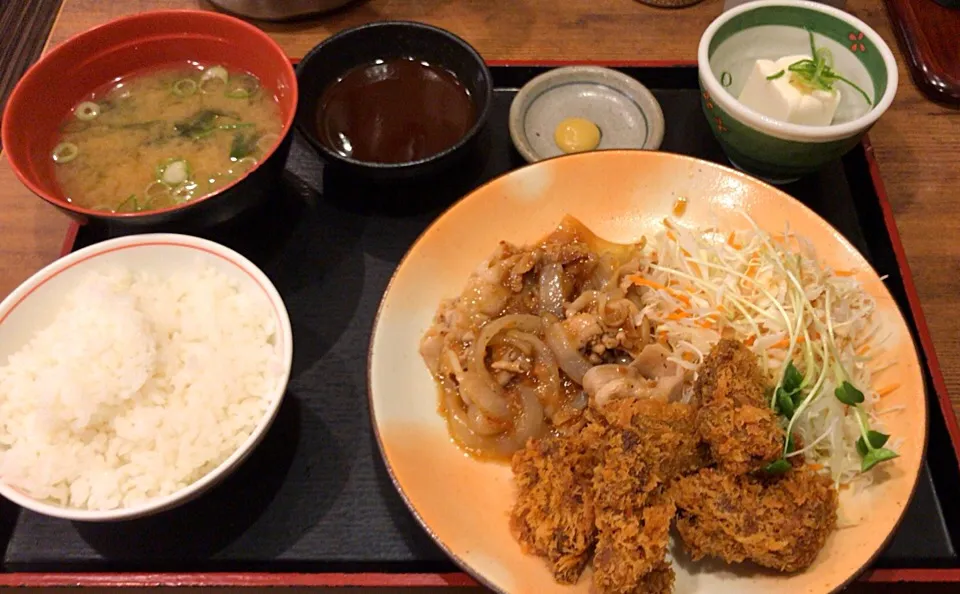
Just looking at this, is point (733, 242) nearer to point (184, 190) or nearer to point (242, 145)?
point (242, 145)

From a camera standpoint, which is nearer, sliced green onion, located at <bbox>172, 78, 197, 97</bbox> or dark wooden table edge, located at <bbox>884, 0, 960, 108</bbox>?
sliced green onion, located at <bbox>172, 78, 197, 97</bbox>

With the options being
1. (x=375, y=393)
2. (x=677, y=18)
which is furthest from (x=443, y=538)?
(x=677, y=18)

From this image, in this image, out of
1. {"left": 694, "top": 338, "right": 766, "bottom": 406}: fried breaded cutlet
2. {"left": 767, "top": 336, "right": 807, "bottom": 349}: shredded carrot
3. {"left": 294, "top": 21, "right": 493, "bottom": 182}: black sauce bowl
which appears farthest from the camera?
{"left": 294, "top": 21, "right": 493, "bottom": 182}: black sauce bowl

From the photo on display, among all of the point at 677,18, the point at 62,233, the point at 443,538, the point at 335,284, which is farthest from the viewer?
the point at 677,18

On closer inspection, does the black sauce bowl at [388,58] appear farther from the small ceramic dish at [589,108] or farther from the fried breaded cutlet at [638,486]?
the fried breaded cutlet at [638,486]

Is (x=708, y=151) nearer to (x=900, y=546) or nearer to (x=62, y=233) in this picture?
(x=900, y=546)

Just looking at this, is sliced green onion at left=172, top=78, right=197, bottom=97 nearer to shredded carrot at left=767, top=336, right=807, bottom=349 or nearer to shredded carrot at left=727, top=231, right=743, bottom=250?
shredded carrot at left=727, top=231, right=743, bottom=250

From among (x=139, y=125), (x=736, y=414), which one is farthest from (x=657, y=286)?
(x=139, y=125)

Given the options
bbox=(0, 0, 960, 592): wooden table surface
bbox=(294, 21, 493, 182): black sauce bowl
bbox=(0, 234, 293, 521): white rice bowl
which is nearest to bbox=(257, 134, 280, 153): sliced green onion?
bbox=(294, 21, 493, 182): black sauce bowl

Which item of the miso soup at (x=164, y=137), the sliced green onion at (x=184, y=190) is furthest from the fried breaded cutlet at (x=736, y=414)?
the sliced green onion at (x=184, y=190)
